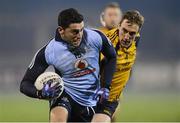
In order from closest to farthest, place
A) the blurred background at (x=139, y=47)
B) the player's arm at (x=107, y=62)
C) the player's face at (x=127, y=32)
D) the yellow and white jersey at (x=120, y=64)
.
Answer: the player's arm at (x=107, y=62)
the player's face at (x=127, y=32)
the yellow and white jersey at (x=120, y=64)
the blurred background at (x=139, y=47)

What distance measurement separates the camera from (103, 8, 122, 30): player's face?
9.77 meters

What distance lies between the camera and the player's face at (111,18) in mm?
9770

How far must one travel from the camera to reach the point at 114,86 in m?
7.75

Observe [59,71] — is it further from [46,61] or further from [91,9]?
[91,9]

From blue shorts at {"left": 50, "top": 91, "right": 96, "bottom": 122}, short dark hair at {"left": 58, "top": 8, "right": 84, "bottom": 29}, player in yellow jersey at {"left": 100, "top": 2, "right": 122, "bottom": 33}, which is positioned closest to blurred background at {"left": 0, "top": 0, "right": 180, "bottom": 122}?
player in yellow jersey at {"left": 100, "top": 2, "right": 122, "bottom": 33}

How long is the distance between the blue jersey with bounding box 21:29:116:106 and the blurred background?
8.13m

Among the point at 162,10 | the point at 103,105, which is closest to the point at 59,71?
the point at 103,105

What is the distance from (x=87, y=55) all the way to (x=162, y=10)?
950cm

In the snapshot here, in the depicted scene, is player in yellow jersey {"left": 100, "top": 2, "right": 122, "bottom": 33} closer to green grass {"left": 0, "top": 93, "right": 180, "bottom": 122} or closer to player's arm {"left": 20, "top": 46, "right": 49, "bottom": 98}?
player's arm {"left": 20, "top": 46, "right": 49, "bottom": 98}

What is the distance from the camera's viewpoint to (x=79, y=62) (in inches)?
278

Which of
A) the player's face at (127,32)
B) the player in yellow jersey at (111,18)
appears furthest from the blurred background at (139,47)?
the player's face at (127,32)

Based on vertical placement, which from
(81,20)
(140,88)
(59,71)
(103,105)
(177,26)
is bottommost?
(140,88)

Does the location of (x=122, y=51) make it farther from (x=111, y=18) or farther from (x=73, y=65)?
(x=111, y=18)

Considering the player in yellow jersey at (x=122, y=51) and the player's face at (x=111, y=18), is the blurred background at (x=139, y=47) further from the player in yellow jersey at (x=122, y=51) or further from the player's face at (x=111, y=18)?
the player in yellow jersey at (x=122, y=51)
